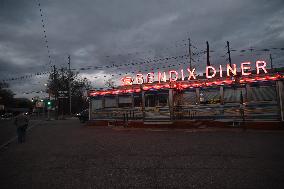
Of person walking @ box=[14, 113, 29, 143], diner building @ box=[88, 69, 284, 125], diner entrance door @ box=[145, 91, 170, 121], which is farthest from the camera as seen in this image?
diner entrance door @ box=[145, 91, 170, 121]

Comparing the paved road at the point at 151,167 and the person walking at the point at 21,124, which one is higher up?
the person walking at the point at 21,124

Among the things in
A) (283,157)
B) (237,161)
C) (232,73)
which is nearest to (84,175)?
(237,161)

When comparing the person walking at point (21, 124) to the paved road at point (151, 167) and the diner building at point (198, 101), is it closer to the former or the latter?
the paved road at point (151, 167)

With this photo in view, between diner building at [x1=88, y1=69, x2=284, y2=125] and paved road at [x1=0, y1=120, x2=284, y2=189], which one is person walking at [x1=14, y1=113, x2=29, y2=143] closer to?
paved road at [x1=0, y1=120, x2=284, y2=189]

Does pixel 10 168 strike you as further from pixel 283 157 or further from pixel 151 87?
pixel 151 87

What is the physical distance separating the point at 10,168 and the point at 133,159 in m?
3.89

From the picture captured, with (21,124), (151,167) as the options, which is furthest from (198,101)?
(151,167)

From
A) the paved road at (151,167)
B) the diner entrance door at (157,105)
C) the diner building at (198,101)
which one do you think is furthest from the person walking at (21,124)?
the diner entrance door at (157,105)

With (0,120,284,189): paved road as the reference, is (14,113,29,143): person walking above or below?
above

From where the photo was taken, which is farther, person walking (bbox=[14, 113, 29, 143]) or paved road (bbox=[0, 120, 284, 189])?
person walking (bbox=[14, 113, 29, 143])

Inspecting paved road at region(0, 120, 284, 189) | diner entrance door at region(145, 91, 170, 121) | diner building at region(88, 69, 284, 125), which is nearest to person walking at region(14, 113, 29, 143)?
paved road at region(0, 120, 284, 189)

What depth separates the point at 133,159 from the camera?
8438 millimetres

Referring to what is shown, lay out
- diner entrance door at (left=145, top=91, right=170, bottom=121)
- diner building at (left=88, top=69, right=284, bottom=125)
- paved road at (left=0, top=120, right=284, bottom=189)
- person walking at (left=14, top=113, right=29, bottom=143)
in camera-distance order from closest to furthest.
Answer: paved road at (left=0, top=120, right=284, bottom=189)
person walking at (left=14, top=113, right=29, bottom=143)
diner building at (left=88, top=69, right=284, bottom=125)
diner entrance door at (left=145, top=91, right=170, bottom=121)

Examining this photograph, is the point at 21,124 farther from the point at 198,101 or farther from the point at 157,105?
the point at 198,101
